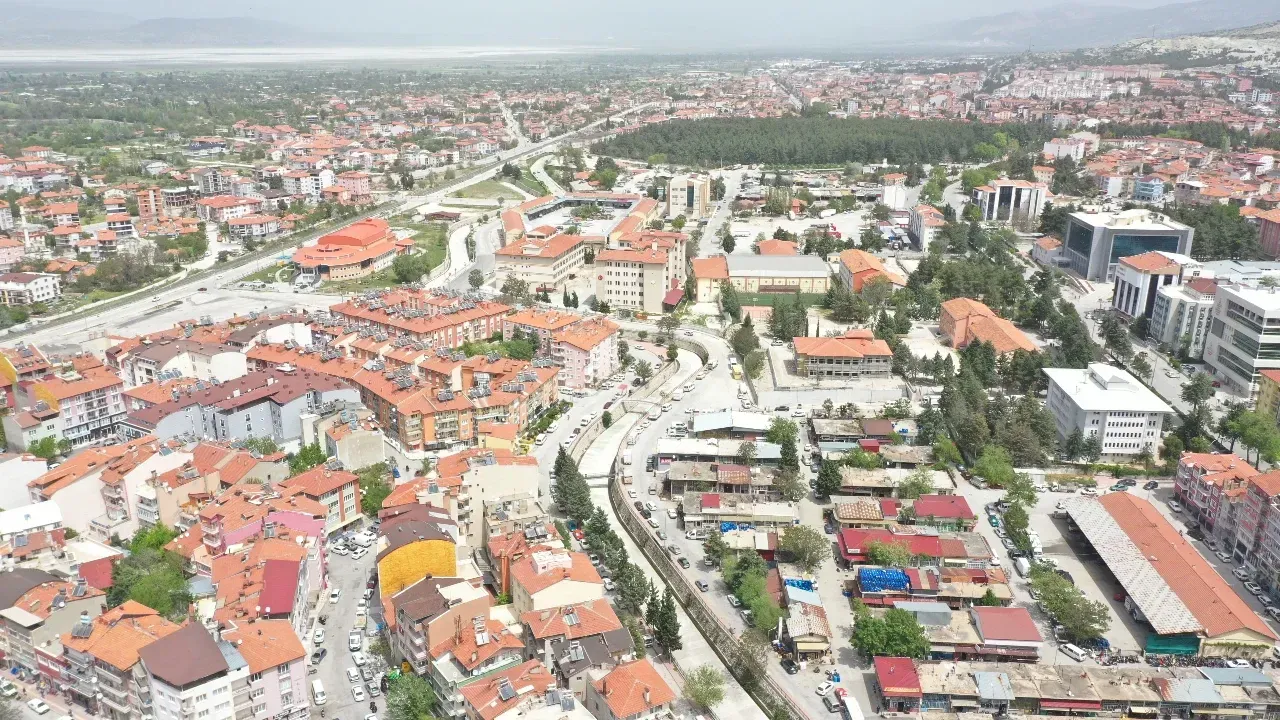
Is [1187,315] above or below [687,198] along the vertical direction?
below

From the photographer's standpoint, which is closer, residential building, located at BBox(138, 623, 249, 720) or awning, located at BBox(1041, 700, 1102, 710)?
residential building, located at BBox(138, 623, 249, 720)

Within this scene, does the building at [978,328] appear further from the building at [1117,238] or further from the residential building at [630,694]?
the residential building at [630,694]

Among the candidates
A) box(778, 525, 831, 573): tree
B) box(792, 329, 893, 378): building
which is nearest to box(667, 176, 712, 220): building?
box(792, 329, 893, 378): building

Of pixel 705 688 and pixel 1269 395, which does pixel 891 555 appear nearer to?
pixel 705 688

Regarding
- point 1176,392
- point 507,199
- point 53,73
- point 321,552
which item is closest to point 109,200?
point 507,199

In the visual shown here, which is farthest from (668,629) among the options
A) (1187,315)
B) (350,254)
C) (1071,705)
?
(350,254)

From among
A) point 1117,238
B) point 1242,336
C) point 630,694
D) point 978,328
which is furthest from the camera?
point 1117,238

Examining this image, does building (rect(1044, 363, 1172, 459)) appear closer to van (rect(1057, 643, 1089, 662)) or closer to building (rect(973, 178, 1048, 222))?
van (rect(1057, 643, 1089, 662))
